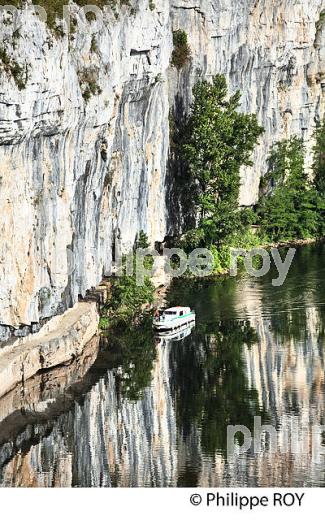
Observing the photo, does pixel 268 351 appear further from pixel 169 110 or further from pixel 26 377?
pixel 169 110

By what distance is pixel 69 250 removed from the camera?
51938 mm

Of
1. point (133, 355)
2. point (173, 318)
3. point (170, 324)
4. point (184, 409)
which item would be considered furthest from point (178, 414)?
point (173, 318)

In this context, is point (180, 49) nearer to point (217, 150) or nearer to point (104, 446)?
point (217, 150)

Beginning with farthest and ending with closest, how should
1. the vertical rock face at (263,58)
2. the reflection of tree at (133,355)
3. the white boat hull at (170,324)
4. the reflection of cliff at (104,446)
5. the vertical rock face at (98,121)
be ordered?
1. the vertical rock face at (263,58)
2. the white boat hull at (170,324)
3. the reflection of tree at (133,355)
4. the vertical rock face at (98,121)
5. the reflection of cliff at (104,446)

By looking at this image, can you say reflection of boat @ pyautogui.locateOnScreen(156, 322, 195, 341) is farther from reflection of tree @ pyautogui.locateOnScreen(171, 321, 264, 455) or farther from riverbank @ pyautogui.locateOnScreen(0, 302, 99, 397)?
riverbank @ pyautogui.locateOnScreen(0, 302, 99, 397)

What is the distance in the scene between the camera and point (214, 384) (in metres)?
48.7

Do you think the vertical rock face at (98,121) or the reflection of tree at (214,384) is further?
the vertical rock face at (98,121)

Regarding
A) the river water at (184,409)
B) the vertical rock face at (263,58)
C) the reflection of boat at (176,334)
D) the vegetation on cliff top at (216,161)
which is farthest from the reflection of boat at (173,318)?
the vertical rock face at (263,58)

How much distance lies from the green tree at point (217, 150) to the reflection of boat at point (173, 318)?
1248cm

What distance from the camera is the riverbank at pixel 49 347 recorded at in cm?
4569

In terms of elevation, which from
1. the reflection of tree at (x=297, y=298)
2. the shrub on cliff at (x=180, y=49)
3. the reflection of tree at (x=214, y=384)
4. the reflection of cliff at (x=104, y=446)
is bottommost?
the reflection of cliff at (x=104, y=446)

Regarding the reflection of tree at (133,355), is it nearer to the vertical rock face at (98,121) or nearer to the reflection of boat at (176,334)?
the reflection of boat at (176,334)

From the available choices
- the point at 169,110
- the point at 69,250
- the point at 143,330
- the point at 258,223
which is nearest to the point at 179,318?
the point at 143,330

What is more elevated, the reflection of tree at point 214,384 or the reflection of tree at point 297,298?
the reflection of tree at point 297,298
